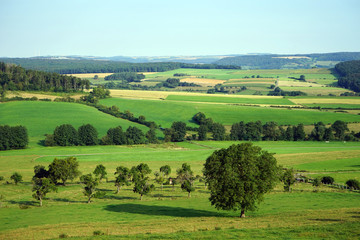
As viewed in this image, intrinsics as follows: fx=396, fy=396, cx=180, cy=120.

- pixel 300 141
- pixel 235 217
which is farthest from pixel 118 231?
pixel 300 141

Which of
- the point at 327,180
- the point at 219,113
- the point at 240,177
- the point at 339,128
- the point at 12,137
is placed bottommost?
the point at 339,128

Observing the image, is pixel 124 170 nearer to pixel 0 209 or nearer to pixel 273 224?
pixel 0 209

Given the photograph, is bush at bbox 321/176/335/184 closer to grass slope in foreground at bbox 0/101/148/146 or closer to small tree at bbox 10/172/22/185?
small tree at bbox 10/172/22/185

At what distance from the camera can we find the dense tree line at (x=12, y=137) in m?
117

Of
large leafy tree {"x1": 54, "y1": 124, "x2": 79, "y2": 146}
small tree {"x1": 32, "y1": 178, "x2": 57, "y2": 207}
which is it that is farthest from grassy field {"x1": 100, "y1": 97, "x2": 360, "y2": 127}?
small tree {"x1": 32, "y1": 178, "x2": 57, "y2": 207}

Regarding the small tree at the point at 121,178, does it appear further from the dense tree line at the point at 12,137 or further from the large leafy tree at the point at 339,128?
the large leafy tree at the point at 339,128

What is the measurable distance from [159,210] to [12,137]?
255 feet

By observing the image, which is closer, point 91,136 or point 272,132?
point 91,136

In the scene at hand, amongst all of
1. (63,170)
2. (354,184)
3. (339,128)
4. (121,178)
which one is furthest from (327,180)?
(339,128)

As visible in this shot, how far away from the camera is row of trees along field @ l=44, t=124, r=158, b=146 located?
411ft

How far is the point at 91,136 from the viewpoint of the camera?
5064 inches

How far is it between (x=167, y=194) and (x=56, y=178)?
2329 centimetres

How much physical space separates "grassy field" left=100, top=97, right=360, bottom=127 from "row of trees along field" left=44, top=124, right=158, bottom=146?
21117 millimetres

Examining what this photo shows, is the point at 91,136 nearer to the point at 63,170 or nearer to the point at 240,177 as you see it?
the point at 63,170
